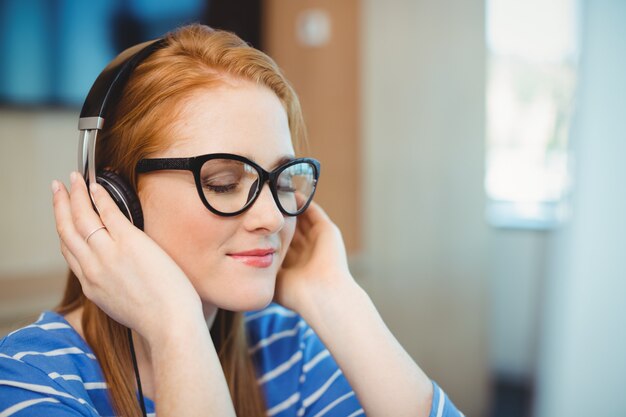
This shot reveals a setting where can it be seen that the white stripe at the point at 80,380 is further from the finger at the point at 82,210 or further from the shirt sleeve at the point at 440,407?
the shirt sleeve at the point at 440,407

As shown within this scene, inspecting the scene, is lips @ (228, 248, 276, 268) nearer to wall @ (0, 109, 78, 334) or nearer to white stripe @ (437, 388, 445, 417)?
white stripe @ (437, 388, 445, 417)

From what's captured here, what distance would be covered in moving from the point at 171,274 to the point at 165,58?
0.36 meters

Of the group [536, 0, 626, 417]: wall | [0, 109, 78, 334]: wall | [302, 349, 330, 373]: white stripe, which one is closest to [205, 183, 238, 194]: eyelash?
[302, 349, 330, 373]: white stripe

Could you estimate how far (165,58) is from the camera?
0.88 metres

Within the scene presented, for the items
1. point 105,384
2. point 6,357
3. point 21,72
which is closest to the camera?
point 6,357

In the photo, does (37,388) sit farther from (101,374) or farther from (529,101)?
(529,101)

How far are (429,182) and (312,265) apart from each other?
1.76m

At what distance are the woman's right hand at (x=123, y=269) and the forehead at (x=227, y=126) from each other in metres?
0.14

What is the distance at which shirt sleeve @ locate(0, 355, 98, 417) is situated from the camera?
2.25 ft

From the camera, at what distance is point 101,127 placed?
0.83m

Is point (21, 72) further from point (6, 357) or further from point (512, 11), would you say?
point (512, 11)

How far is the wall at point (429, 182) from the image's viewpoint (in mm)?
2498

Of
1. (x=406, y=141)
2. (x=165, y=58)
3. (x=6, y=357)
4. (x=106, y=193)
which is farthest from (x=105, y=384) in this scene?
(x=406, y=141)

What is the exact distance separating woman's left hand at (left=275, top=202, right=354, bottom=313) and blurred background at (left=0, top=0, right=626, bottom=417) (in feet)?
3.30
